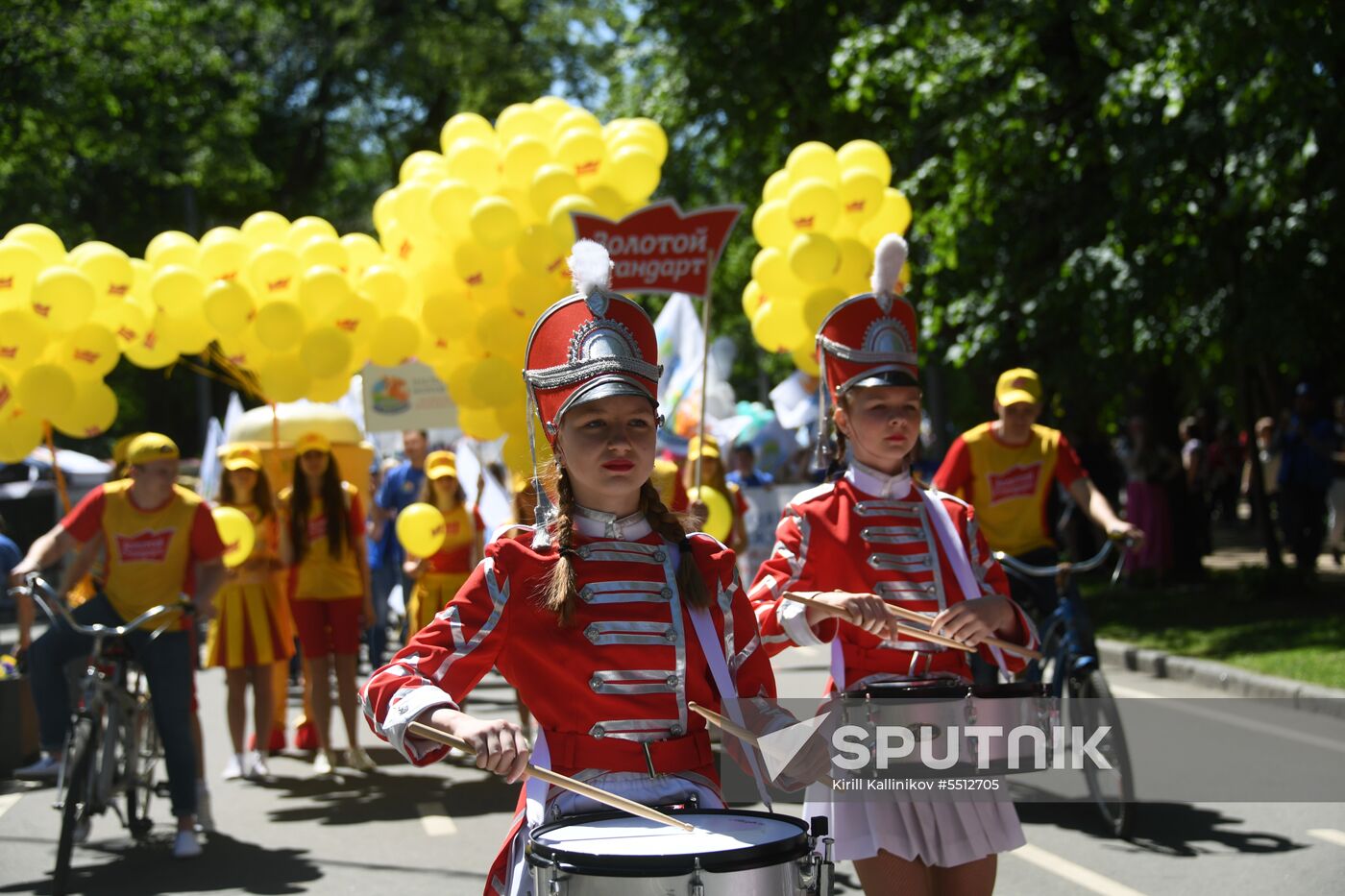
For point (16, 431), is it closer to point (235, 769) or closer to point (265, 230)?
point (265, 230)

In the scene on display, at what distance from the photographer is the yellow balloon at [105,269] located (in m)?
9.39

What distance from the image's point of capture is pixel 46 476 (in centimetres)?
3212

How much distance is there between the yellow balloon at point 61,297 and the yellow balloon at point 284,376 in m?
1.17

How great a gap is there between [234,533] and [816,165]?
4.07 meters

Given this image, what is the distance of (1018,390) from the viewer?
8039mm

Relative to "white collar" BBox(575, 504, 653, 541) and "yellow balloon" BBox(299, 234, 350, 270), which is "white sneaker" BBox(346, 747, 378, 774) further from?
"white collar" BBox(575, 504, 653, 541)

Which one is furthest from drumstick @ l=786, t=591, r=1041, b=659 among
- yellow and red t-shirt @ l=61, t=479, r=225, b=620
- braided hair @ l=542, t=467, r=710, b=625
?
yellow and red t-shirt @ l=61, t=479, r=225, b=620

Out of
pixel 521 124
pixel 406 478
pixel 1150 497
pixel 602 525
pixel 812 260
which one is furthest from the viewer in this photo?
pixel 1150 497

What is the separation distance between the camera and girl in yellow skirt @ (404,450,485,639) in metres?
10.5

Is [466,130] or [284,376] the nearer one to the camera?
[284,376]

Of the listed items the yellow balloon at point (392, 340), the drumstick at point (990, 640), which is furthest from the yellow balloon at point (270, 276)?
the drumstick at point (990, 640)

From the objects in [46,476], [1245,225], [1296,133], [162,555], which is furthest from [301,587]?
[46,476]

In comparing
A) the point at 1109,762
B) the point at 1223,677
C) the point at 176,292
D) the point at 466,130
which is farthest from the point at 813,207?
the point at 1223,677

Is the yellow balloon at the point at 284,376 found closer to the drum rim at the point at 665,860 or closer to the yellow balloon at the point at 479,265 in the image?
the yellow balloon at the point at 479,265
